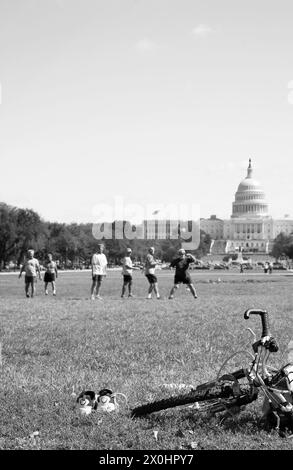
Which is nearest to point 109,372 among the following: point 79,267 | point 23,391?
point 23,391

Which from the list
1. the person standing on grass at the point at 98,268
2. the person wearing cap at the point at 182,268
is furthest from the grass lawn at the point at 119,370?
the person wearing cap at the point at 182,268

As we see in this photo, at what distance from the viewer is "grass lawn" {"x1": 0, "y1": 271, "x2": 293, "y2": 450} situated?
6.29 metres

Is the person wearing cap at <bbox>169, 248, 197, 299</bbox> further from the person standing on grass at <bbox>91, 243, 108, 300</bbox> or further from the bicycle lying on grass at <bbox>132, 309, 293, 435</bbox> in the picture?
the bicycle lying on grass at <bbox>132, 309, 293, 435</bbox>

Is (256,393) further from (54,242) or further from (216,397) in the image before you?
(54,242)

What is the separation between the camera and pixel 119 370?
365 inches

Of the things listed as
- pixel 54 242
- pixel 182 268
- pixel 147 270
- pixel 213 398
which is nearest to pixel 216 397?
pixel 213 398

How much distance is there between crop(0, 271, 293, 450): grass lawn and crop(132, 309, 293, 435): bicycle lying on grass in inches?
5.6

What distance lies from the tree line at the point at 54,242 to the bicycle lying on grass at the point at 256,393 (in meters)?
85.7

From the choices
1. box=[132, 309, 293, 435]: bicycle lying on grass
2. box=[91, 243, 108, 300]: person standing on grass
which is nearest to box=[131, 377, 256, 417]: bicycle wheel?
box=[132, 309, 293, 435]: bicycle lying on grass

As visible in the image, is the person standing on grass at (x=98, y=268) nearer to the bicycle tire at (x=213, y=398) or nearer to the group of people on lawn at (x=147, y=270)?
the group of people on lawn at (x=147, y=270)

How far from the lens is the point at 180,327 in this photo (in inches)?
533

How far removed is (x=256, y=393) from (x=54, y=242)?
360 feet

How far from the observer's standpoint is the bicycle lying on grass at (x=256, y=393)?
638 cm

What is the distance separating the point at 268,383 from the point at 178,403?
2.93ft
